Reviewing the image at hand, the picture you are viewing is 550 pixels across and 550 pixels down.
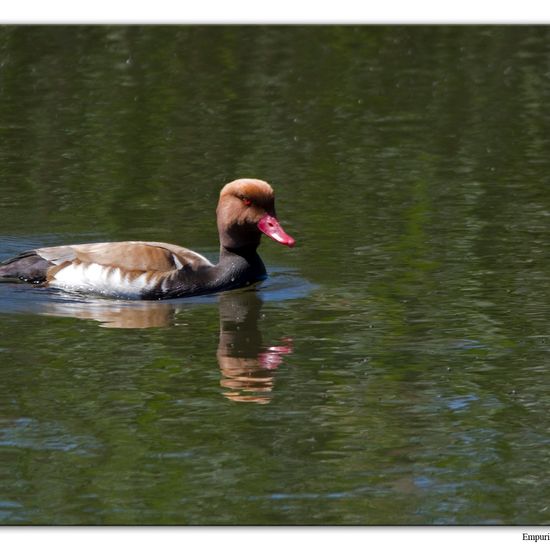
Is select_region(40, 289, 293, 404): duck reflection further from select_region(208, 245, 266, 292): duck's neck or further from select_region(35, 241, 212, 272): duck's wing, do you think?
select_region(35, 241, 212, 272): duck's wing

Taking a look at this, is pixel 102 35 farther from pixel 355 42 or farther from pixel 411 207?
pixel 411 207

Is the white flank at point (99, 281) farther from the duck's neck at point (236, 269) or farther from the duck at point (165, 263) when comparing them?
the duck's neck at point (236, 269)

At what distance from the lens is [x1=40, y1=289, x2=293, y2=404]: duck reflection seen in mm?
11219

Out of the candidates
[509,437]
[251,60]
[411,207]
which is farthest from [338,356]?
[251,60]

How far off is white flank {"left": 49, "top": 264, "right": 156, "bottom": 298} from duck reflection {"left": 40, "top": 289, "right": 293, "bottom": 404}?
0.17 meters

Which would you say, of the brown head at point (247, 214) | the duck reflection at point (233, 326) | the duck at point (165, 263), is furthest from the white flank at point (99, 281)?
the brown head at point (247, 214)

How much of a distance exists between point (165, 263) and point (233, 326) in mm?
1345

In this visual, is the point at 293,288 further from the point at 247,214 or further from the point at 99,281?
the point at 99,281

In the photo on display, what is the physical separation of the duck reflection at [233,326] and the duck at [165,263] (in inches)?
7.2

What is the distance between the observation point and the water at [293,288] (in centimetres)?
942

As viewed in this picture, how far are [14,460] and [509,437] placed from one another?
9.55 ft

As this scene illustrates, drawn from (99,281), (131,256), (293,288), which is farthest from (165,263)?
(293,288)

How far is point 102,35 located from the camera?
79.0ft

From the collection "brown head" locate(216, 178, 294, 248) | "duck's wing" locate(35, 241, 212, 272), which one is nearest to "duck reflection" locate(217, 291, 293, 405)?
"duck's wing" locate(35, 241, 212, 272)
